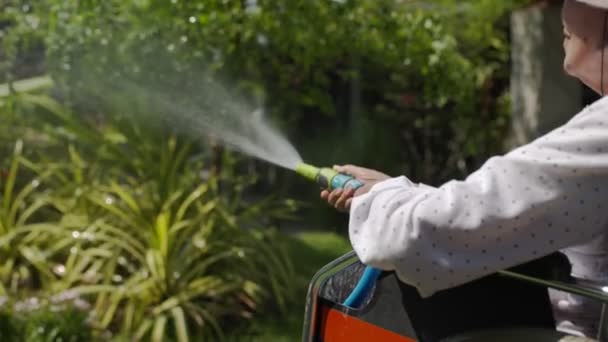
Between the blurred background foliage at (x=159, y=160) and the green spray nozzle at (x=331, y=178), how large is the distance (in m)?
2.42

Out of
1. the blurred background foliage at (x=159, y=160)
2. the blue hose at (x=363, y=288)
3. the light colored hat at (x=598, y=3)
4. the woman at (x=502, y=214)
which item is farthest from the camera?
the blurred background foliage at (x=159, y=160)

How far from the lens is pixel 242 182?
17.5ft

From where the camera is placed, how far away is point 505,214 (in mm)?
1602

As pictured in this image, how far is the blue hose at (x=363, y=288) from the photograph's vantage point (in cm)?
191

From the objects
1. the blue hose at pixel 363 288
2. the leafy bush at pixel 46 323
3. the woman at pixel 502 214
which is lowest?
the leafy bush at pixel 46 323

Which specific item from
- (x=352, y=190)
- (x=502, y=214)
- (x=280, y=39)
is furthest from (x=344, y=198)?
(x=280, y=39)

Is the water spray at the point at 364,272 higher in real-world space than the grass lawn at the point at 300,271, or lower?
higher

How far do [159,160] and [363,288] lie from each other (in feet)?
11.6

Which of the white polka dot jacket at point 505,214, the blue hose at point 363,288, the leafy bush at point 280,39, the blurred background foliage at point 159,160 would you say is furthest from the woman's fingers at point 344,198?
the leafy bush at point 280,39

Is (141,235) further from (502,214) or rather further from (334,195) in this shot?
(502,214)

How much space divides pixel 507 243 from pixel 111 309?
3336mm

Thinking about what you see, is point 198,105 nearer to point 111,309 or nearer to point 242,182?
point 242,182

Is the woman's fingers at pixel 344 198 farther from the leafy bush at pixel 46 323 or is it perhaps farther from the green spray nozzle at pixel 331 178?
the leafy bush at pixel 46 323

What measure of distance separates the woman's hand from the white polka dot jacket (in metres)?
0.23
